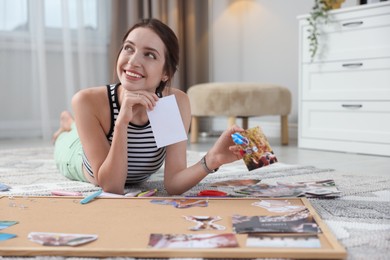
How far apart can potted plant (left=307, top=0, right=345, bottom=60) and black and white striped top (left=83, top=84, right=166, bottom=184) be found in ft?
5.21

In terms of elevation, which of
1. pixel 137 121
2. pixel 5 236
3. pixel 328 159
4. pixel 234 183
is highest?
pixel 137 121

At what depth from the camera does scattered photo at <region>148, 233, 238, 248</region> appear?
0.86 meters

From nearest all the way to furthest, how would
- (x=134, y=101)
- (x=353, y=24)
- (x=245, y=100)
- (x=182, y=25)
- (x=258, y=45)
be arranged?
1. (x=134, y=101)
2. (x=353, y=24)
3. (x=245, y=100)
4. (x=258, y=45)
5. (x=182, y=25)

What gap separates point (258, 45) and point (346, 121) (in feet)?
4.47

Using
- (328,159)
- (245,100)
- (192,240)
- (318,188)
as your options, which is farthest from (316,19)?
(192,240)

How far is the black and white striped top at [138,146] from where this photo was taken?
1460 mm

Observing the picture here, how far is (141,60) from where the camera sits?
4.35 feet

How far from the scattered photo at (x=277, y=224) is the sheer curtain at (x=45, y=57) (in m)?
2.86

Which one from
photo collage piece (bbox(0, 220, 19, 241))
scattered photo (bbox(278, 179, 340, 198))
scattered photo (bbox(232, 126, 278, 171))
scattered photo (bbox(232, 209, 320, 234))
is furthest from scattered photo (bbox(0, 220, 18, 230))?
scattered photo (bbox(278, 179, 340, 198))

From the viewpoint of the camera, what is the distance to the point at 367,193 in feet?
4.87

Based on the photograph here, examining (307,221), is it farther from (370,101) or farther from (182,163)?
(370,101)

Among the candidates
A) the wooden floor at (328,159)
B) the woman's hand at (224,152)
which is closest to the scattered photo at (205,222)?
the woman's hand at (224,152)

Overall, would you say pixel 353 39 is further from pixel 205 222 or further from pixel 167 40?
pixel 205 222

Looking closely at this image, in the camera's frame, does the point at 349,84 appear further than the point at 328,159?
Yes
